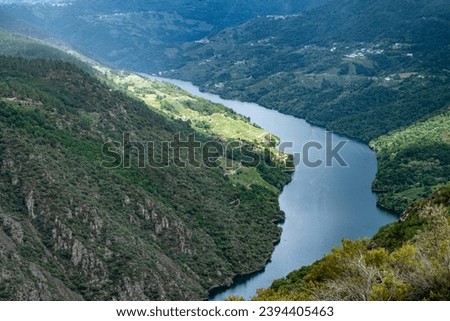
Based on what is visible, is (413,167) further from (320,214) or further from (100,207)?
(100,207)

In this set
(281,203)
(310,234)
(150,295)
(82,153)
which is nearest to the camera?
(150,295)

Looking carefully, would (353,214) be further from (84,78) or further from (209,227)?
(84,78)

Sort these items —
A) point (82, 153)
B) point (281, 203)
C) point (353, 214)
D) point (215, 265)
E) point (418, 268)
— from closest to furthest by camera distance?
point (418, 268) < point (215, 265) < point (82, 153) < point (353, 214) < point (281, 203)

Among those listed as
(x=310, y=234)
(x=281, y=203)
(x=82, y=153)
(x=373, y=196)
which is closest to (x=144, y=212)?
(x=82, y=153)

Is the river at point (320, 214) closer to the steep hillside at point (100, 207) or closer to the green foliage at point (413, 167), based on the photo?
the steep hillside at point (100, 207)

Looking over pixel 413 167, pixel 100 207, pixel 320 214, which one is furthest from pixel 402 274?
pixel 413 167

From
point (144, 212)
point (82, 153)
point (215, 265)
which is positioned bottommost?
point (215, 265)
